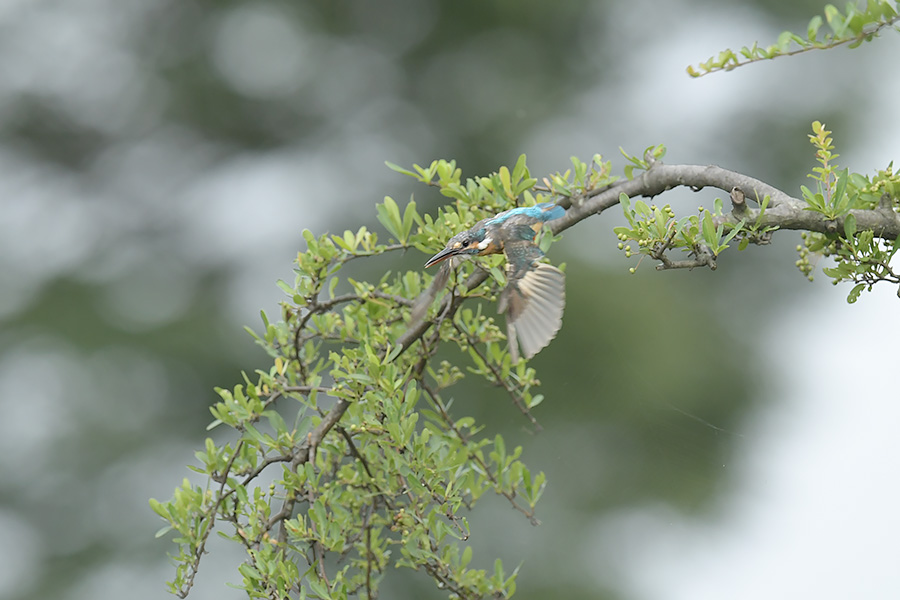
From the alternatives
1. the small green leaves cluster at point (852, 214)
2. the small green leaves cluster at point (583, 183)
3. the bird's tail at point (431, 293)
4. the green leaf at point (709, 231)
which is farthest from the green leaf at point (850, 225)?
the bird's tail at point (431, 293)

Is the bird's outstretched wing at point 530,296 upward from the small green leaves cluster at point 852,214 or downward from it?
upward

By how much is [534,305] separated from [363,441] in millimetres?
305

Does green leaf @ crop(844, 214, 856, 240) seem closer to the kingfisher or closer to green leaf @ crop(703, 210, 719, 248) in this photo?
green leaf @ crop(703, 210, 719, 248)

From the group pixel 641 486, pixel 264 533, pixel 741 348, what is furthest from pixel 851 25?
pixel 741 348

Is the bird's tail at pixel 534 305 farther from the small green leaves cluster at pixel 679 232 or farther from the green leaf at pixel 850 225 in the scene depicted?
the green leaf at pixel 850 225

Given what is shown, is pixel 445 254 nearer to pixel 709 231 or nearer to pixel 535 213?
pixel 535 213

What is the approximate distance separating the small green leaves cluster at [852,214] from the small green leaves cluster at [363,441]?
0.74 ft

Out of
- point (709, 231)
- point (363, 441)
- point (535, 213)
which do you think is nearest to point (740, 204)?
point (709, 231)

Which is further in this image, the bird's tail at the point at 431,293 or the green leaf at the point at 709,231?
the bird's tail at the point at 431,293

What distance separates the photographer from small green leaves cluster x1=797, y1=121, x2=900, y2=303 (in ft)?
2.43

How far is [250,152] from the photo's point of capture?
12.1 ft

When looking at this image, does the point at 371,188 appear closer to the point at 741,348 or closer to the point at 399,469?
the point at 741,348

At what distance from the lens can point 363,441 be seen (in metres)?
1.03

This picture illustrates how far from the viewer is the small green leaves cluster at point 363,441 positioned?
0.87m
